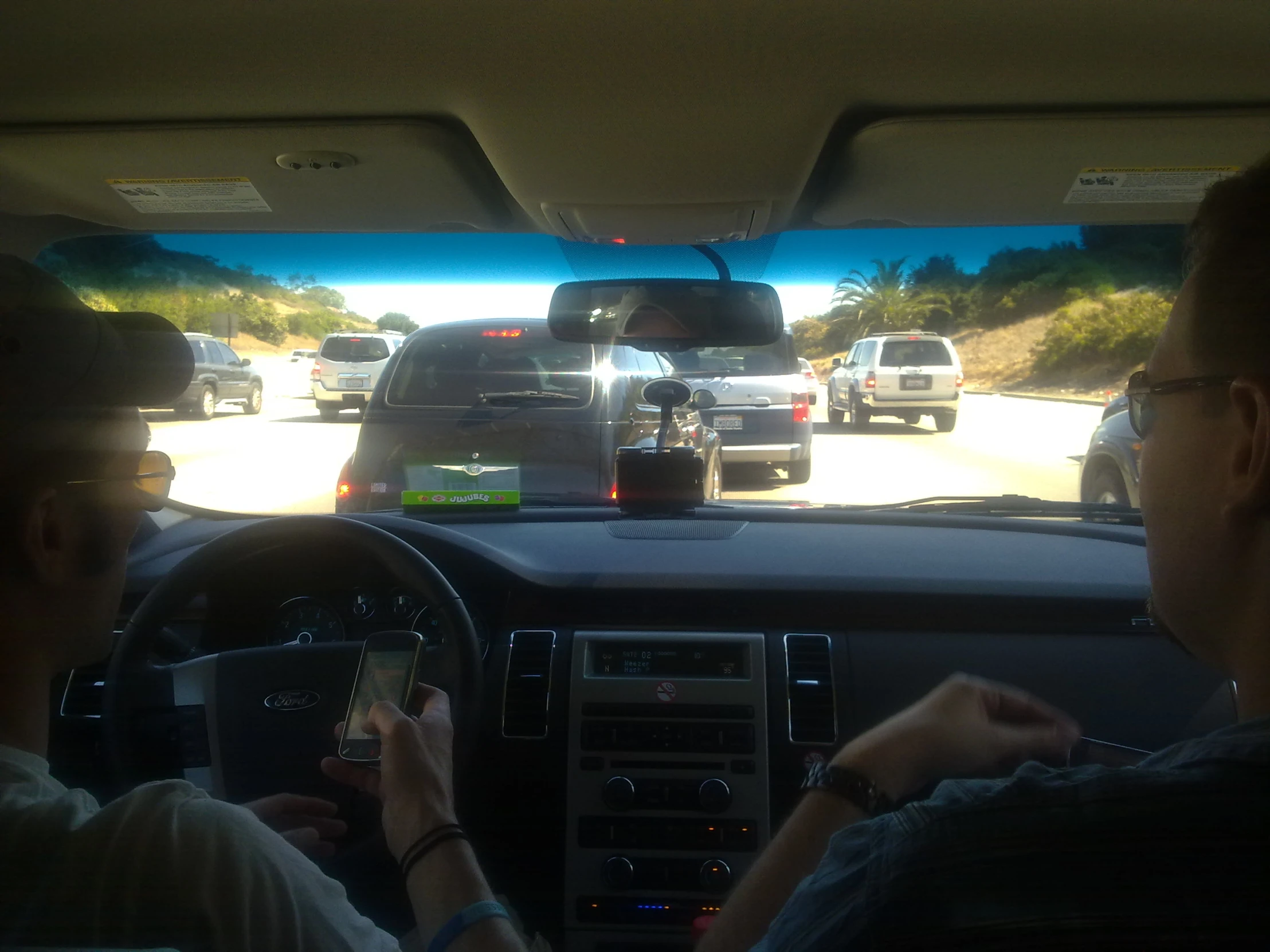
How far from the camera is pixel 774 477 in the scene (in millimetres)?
6480

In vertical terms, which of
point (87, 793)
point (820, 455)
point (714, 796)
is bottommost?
point (714, 796)

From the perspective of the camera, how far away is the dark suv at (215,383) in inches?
109

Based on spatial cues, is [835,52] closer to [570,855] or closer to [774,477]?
[570,855]

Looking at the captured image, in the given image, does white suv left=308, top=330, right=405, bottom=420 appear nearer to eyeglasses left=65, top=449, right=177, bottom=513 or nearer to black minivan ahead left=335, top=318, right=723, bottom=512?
black minivan ahead left=335, top=318, right=723, bottom=512

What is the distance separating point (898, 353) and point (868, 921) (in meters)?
3.48

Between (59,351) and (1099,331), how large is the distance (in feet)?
10.6

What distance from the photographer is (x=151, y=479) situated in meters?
1.99

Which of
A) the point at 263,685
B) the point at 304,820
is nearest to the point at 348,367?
the point at 263,685

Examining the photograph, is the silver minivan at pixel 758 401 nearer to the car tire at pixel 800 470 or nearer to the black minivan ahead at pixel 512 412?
the car tire at pixel 800 470

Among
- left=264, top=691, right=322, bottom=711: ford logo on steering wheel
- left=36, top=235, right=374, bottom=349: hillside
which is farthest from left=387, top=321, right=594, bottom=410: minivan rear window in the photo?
left=264, top=691, right=322, bottom=711: ford logo on steering wheel

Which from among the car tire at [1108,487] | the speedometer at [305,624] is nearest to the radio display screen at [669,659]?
the speedometer at [305,624]

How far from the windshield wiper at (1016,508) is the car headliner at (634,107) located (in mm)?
1029

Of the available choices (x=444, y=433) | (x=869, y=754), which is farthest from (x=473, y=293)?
(x=869, y=754)

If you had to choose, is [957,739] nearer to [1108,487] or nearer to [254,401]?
[254,401]
